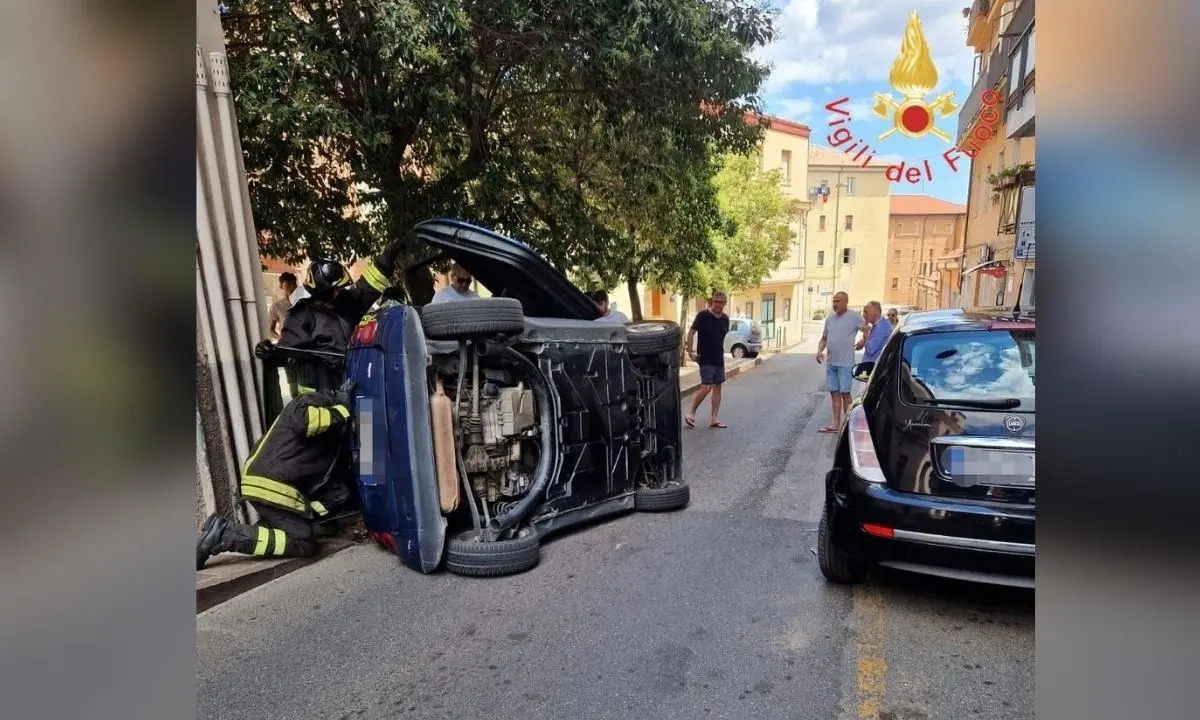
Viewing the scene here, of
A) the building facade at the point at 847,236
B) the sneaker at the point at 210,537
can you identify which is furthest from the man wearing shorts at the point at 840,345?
the building facade at the point at 847,236

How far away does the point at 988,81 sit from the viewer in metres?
23.7

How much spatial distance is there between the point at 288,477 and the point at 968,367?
13.5 feet

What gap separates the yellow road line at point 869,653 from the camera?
2924 mm

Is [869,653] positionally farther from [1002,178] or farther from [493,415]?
[1002,178]

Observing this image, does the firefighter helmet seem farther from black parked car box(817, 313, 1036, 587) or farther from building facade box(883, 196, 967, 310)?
building facade box(883, 196, 967, 310)

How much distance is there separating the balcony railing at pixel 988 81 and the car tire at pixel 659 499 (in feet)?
59.3

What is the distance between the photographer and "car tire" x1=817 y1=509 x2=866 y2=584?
4.04m

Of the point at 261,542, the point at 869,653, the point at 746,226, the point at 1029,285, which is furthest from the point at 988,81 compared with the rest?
the point at 1029,285
